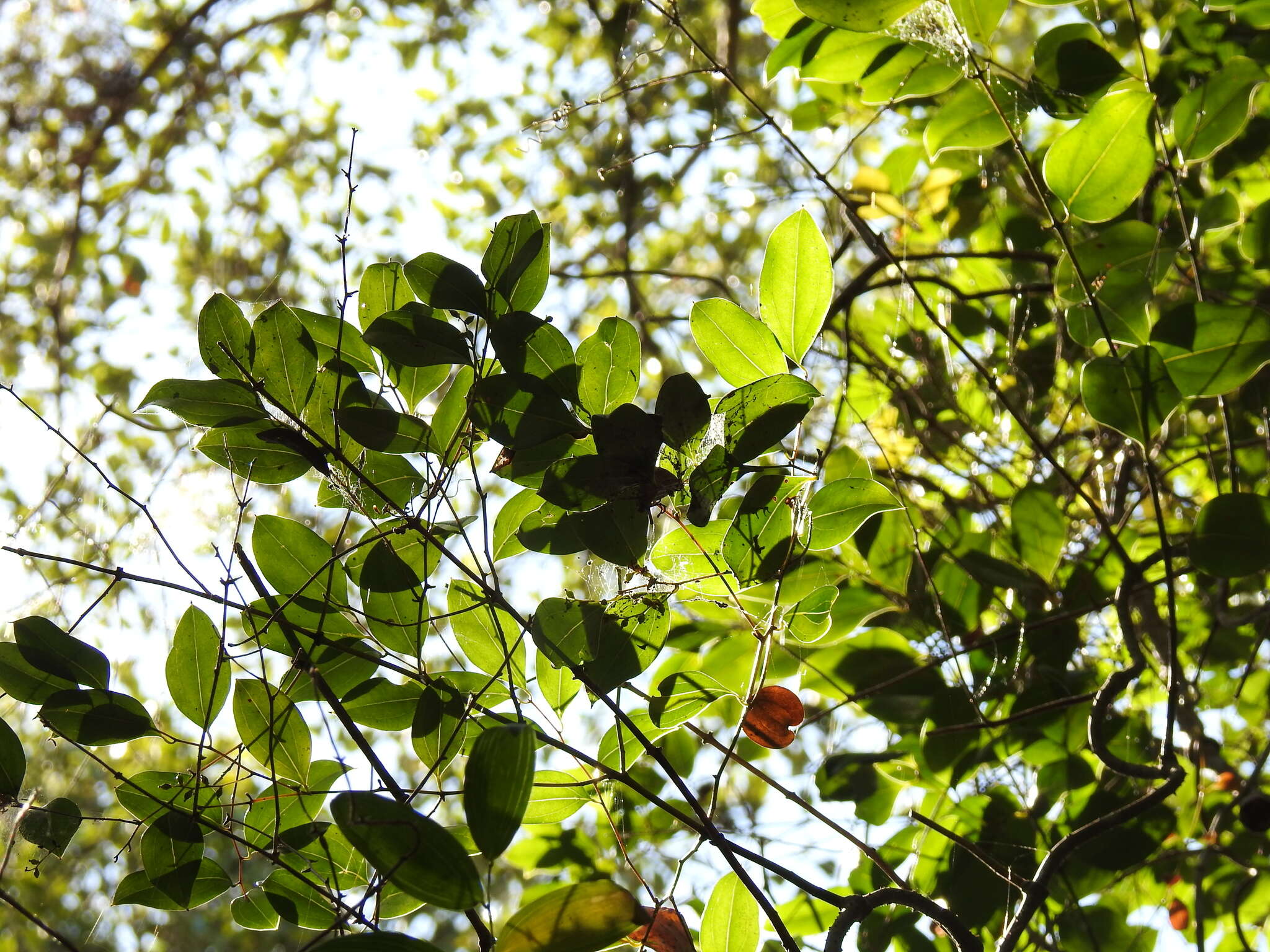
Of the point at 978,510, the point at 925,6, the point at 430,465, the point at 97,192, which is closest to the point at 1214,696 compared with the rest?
the point at 978,510

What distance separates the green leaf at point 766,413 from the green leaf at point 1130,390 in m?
0.28

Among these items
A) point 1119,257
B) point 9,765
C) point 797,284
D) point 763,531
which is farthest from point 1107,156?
point 9,765

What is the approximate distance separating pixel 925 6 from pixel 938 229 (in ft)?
1.34

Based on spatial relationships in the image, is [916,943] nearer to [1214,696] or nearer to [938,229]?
[1214,696]

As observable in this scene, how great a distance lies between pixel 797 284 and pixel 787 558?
0.58ft

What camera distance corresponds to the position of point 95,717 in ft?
1.71

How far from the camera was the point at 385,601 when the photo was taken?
569 mm

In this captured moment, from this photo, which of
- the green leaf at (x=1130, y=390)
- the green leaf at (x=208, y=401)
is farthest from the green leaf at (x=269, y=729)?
the green leaf at (x=1130, y=390)

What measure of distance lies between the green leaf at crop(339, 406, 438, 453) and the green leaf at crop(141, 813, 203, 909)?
0.82ft

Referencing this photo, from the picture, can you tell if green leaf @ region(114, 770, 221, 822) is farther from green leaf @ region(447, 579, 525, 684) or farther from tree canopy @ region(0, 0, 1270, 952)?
green leaf @ region(447, 579, 525, 684)

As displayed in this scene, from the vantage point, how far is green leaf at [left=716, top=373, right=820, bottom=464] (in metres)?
0.50

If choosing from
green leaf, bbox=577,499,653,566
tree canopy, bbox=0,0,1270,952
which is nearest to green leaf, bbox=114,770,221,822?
tree canopy, bbox=0,0,1270,952

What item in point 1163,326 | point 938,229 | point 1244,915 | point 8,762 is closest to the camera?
point 8,762

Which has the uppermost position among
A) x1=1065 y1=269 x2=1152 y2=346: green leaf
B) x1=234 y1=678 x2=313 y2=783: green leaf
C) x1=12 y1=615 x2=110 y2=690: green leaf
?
x1=1065 y1=269 x2=1152 y2=346: green leaf
